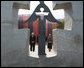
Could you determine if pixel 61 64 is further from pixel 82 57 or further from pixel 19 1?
pixel 19 1

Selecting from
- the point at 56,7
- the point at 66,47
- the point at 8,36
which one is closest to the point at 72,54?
the point at 66,47

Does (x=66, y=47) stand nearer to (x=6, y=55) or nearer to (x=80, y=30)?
(x=80, y=30)

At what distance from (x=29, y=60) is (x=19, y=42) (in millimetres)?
912

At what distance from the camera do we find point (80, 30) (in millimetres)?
8797

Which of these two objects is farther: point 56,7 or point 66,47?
point 56,7

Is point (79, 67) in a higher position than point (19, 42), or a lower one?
lower

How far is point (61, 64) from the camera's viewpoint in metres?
8.71

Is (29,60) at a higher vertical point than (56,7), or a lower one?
lower

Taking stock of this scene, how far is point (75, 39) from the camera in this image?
347 inches

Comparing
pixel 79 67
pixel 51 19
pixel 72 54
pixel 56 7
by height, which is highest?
pixel 56 7

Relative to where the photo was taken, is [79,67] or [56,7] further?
[56,7]

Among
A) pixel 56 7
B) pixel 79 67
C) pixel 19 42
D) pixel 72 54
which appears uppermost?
pixel 56 7

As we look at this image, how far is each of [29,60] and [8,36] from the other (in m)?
1.41

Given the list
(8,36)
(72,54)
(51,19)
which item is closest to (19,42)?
(8,36)
